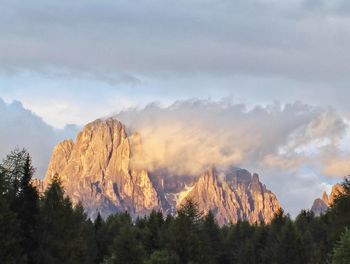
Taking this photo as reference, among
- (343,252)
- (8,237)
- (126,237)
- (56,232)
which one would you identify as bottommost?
(343,252)

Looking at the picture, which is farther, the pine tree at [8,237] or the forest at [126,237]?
the forest at [126,237]

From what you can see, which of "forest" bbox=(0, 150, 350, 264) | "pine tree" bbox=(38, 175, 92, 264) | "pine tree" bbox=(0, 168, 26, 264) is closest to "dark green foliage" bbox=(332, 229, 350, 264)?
"forest" bbox=(0, 150, 350, 264)

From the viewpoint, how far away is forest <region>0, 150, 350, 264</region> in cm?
7676

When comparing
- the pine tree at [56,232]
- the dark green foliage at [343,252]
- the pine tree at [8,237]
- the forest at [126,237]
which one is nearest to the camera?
the dark green foliage at [343,252]

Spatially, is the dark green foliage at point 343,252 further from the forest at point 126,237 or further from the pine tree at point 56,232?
the pine tree at point 56,232

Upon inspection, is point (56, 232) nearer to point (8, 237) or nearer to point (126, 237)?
point (8, 237)

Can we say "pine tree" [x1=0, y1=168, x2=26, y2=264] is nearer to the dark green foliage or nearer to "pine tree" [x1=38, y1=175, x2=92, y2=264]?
"pine tree" [x1=38, y1=175, x2=92, y2=264]

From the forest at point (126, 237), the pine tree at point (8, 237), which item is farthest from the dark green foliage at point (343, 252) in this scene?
the pine tree at point (8, 237)

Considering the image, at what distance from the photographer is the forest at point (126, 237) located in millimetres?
76763

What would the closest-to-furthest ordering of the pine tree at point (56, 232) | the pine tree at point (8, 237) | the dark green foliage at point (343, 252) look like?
the dark green foliage at point (343, 252) < the pine tree at point (8, 237) < the pine tree at point (56, 232)

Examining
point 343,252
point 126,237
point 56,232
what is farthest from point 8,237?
point 343,252

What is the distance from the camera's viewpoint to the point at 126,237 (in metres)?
102

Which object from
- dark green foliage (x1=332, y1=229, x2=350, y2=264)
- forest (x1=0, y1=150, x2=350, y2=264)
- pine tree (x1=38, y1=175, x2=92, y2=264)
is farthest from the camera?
pine tree (x1=38, y1=175, x2=92, y2=264)

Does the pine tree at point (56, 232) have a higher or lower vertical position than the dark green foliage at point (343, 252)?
higher
